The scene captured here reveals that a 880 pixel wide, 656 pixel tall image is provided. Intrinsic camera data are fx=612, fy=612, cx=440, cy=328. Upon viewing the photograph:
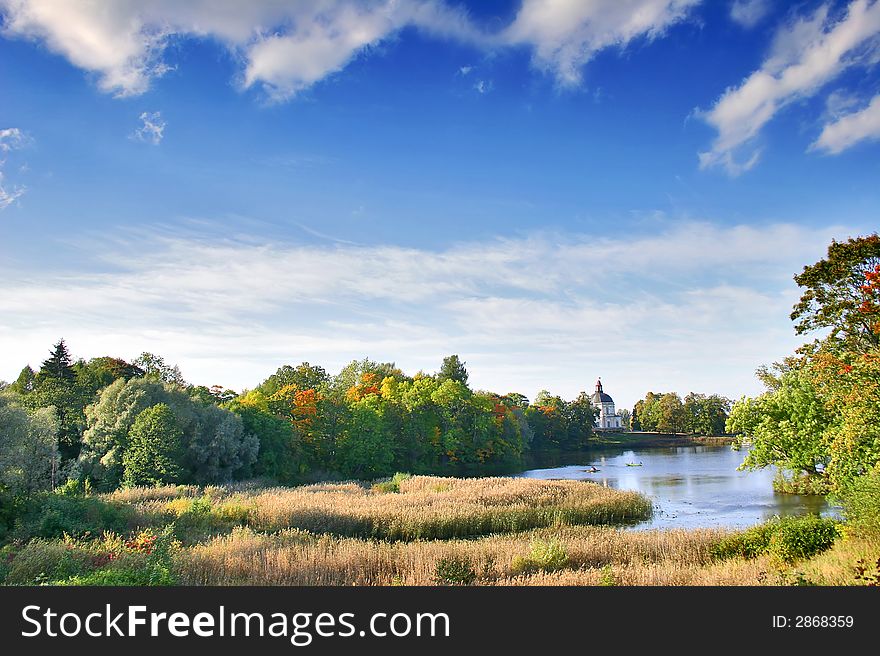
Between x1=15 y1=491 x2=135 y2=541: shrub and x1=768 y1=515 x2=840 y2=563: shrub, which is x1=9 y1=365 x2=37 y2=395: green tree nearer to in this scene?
x1=15 y1=491 x2=135 y2=541: shrub

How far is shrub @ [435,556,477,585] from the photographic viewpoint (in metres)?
16.3

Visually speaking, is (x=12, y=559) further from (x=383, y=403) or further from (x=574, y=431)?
(x=574, y=431)

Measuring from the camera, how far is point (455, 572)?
1680 cm

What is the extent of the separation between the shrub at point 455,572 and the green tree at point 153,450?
102ft

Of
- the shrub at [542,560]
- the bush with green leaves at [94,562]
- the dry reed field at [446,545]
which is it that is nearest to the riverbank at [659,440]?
the dry reed field at [446,545]

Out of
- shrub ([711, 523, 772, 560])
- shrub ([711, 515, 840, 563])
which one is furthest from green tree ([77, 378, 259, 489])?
shrub ([711, 515, 840, 563])

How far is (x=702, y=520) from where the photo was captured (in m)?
32.6

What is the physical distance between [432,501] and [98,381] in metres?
42.4

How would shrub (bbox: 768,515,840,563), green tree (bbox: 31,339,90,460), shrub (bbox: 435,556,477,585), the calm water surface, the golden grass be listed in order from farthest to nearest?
1. green tree (bbox: 31,339,90,460)
2. the calm water surface
3. shrub (bbox: 768,515,840,563)
4. shrub (bbox: 435,556,477,585)
5. the golden grass

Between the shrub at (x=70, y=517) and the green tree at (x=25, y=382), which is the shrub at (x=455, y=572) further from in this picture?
the green tree at (x=25, y=382)

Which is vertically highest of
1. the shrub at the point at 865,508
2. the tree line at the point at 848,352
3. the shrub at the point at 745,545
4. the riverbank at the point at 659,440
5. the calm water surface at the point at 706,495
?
the tree line at the point at 848,352

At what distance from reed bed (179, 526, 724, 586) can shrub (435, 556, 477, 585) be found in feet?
0.38

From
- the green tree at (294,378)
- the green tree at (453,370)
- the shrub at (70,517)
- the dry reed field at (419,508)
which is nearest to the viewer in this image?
the shrub at (70,517)

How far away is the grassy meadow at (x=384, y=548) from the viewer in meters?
15.9
